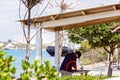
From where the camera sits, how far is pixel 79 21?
1197 cm

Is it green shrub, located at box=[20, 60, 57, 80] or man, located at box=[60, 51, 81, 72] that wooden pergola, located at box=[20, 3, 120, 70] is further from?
green shrub, located at box=[20, 60, 57, 80]

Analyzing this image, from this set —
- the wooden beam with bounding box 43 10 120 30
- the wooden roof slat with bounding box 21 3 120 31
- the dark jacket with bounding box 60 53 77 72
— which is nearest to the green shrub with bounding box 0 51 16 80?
the wooden roof slat with bounding box 21 3 120 31

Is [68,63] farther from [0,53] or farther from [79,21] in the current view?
[0,53]

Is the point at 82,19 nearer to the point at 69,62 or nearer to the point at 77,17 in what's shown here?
the point at 77,17

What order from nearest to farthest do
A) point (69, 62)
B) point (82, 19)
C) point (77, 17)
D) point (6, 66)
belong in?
point (6, 66), point (82, 19), point (77, 17), point (69, 62)

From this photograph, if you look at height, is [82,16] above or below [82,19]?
above

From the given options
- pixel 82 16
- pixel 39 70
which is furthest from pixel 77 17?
pixel 39 70

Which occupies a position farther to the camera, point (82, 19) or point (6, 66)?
point (82, 19)

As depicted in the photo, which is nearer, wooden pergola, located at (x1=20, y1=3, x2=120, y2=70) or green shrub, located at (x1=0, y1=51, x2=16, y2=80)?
green shrub, located at (x1=0, y1=51, x2=16, y2=80)

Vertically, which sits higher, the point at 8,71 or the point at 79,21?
the point at 79,21

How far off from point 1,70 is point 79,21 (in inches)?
385

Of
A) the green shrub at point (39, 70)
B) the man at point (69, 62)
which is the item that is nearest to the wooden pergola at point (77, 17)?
the man at point (69, 62)

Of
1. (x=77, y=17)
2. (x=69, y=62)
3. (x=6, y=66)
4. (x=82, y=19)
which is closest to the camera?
(x=6, y=66)

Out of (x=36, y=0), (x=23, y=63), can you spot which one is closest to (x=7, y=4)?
(x=36, y=0)
